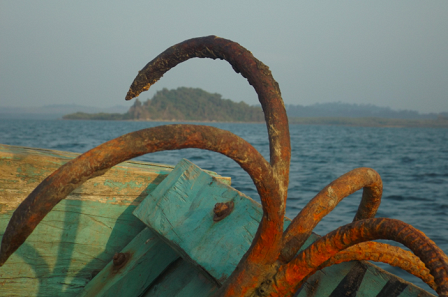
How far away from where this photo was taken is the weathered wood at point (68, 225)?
1.71m

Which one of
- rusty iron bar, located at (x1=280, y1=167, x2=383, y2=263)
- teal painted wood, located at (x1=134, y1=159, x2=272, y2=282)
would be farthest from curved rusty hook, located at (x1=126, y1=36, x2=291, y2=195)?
teal painted wood, located at (x1=134, y1=159, x2=272, y2=282)

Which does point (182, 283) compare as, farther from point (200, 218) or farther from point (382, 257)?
point (382, 257)

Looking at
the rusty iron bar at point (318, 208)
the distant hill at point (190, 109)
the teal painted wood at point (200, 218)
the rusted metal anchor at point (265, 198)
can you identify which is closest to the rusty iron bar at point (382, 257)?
the rusted metal anchor at point (265, 198)

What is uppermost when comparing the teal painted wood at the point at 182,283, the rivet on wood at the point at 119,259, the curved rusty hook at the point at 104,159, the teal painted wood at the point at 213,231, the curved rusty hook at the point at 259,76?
the curved rusty hook at the point at 259,76

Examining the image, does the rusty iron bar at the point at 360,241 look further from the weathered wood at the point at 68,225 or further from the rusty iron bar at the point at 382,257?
the weathered wood at the point at 68,225

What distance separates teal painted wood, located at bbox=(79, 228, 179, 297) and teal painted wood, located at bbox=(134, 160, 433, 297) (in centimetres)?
13

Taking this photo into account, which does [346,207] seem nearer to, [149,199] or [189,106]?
[149,199]

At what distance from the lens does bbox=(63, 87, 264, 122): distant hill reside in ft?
380

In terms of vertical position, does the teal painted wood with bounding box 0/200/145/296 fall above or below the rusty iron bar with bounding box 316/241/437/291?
below

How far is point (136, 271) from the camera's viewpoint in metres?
1.58

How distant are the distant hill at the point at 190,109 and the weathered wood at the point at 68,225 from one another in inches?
A: 4402

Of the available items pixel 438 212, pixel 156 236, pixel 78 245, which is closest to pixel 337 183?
pixel 156 236

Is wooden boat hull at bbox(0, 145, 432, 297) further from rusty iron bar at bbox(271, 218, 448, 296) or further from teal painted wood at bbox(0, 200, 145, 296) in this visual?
rusty iron bar at bbox(271, 218, 448, 296)

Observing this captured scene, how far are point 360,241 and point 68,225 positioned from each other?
135cm
